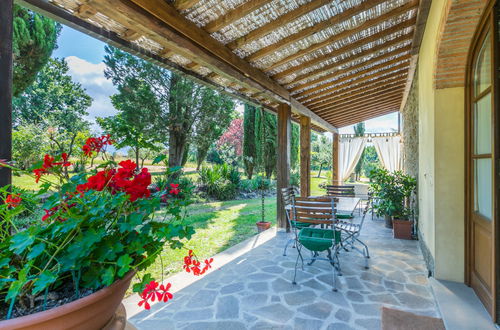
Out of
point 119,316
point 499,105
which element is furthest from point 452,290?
point 119,316

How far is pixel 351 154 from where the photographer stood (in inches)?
342

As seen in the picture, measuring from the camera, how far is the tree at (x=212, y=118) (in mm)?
8508

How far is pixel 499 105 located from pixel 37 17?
9443 mm

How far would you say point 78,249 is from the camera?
2.17ft

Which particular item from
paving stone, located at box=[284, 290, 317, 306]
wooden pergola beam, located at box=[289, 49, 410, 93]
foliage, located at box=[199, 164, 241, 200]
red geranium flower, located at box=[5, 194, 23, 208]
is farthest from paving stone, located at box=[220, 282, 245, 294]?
foliage, located at box=[199, 164, 241, 200]

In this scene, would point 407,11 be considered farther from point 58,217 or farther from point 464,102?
point 58,217

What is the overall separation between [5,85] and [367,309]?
280 cm

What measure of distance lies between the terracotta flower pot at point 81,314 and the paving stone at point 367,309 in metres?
1.98

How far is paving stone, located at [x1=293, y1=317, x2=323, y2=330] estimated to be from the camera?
1852 mm

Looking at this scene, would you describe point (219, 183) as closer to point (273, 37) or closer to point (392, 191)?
point (392, 191)

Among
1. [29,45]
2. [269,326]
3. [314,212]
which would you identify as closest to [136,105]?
[29,45]

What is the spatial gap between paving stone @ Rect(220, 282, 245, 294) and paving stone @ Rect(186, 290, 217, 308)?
9 centimetres

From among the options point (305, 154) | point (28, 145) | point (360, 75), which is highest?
point (360, 75)

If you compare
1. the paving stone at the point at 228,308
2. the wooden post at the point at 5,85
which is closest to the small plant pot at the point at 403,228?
the paving stone at the point at 228,308
